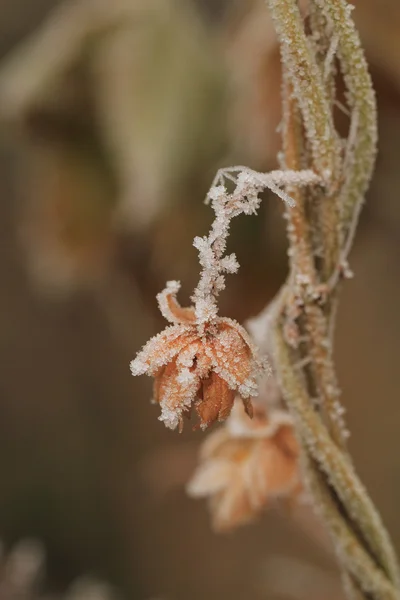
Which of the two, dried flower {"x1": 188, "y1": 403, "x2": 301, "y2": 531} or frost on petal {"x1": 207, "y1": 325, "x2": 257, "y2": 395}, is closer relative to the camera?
→ frost on petal {"x1": 207, "y1": 325, "x2": 257, "y2": 395}

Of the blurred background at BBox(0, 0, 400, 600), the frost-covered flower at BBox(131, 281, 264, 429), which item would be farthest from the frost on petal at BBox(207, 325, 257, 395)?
the blurred background at BBox(0, 0, 400, 600)

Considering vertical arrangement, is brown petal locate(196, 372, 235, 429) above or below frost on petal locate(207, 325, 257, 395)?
below

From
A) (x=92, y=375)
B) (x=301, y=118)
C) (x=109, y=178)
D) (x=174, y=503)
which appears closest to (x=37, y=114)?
(x=109, y=178)

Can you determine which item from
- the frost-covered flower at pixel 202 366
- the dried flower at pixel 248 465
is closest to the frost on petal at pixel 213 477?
the dried flower at pixel 248 465

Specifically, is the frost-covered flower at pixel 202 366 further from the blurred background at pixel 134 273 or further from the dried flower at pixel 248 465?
the blurred background at pixel 134 273

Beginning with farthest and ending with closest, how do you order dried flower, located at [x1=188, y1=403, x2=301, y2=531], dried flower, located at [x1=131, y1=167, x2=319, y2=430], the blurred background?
the blurred background → dried flower, located at [x1=188, y1=403, x2=301, y2=531] → dried flower, located at [x1=131, y1=167, x2=319, y2=430]

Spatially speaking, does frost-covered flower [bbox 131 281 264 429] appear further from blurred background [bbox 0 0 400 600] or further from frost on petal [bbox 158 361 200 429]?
blurred background [bbox 0 0 400 600]

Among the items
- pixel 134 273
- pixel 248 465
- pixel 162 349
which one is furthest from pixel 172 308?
pixel 134 273

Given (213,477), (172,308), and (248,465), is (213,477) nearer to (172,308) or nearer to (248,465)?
(248,465)
